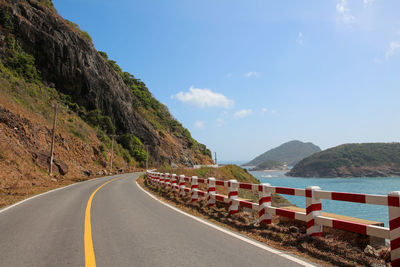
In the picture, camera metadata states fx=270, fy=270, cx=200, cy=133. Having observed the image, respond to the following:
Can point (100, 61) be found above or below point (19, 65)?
above

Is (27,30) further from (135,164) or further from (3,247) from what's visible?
(3,247)

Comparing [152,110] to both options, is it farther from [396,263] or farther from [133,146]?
[396,263]

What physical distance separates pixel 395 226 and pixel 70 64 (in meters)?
63.8

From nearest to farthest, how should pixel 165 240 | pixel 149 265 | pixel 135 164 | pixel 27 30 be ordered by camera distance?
pixel 149 265 < pixel 165 240 < pixel 27 30 < pixel 135 164

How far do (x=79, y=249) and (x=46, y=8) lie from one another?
68.8 metres

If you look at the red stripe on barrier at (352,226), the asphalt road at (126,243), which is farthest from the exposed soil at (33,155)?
the red stripe on barrier at (352,226)

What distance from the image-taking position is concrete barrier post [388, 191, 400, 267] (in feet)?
13.5

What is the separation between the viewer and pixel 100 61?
6969 cm

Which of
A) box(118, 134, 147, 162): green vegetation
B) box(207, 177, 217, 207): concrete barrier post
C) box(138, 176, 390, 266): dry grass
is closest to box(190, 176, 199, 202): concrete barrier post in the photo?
box(207, 177, 217, 207): concrete barrier post

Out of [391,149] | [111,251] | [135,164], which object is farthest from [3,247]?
[391,149]

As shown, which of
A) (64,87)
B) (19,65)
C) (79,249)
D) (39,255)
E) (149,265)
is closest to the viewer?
(149,265)

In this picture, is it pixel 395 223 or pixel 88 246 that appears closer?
pixel 395 223

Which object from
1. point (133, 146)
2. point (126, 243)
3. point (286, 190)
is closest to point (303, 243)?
point (286, 190)

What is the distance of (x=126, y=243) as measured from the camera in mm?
5527
